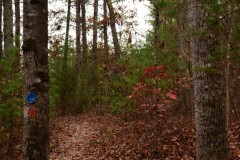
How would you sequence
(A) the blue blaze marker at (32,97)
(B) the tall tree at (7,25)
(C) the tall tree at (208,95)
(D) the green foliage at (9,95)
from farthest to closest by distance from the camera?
1. (B) the tall tree at (7,25)
2. (D) the green foliage at (9,95)
3. (C) the tall tree at (208,95)
4. (A) the blue blaze marker at (32,97)

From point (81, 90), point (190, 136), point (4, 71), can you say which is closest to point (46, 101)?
point (4, 71)

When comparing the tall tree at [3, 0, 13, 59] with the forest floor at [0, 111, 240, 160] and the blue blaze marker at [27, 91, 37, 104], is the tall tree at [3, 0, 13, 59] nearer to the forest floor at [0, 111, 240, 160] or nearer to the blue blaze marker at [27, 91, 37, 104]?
the forest floor at [0, 111, 240, 160]

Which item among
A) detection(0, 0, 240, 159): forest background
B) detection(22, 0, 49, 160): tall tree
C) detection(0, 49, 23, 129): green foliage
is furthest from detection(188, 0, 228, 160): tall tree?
detection(0, 49, 23, 129): green foliage

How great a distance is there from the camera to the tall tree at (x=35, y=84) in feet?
12.8

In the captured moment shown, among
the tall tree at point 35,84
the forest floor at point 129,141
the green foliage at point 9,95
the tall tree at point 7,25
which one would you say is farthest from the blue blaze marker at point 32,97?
the tall tree at point 7,25

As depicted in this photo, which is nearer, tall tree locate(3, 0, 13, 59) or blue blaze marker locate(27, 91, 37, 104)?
blue blaze marker locate(27, 91, 37, 104)

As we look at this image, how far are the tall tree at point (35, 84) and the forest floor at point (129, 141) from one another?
14.4 feet

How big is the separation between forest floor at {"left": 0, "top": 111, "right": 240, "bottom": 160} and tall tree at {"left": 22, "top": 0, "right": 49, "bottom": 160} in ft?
14.4

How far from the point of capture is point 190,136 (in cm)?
879

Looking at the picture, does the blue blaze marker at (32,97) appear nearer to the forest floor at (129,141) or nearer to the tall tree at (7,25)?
the forest floor at (129,141)

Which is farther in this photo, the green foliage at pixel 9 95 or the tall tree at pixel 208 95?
the green foliage at pixel 9 95

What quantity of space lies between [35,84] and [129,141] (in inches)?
253

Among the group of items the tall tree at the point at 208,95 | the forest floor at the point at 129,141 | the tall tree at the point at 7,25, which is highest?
the tall tree at the point at 7,25

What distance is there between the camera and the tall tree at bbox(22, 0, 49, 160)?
12.8 ft
